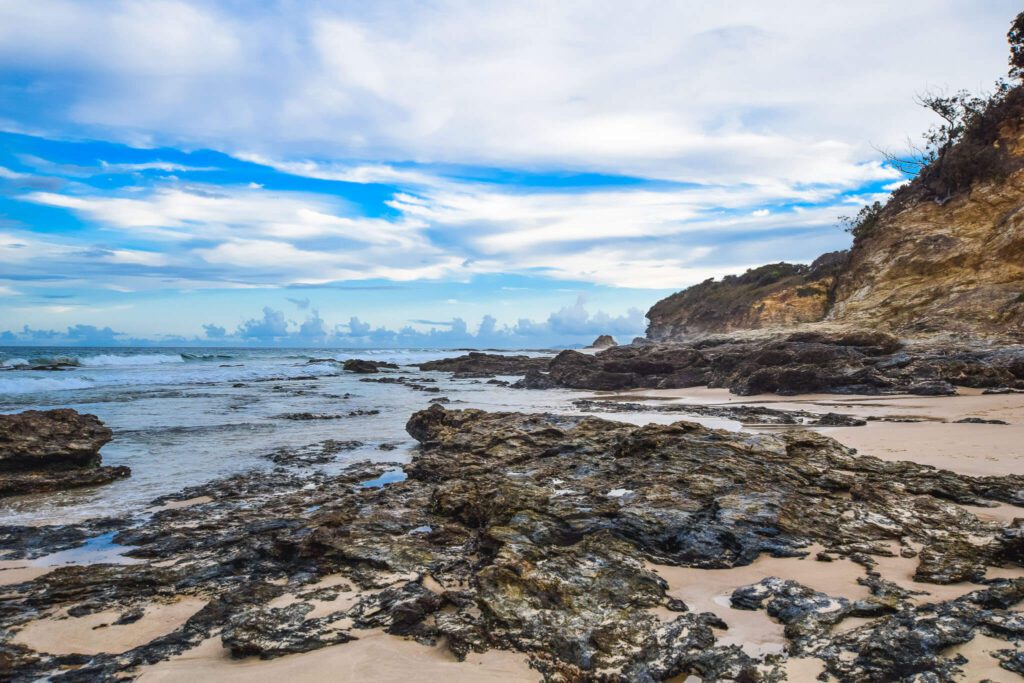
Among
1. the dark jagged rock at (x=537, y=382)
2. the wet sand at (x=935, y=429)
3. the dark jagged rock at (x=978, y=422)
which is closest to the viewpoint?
the wet sand at (x=935, y=429)

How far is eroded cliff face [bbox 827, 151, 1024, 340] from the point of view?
938 inches

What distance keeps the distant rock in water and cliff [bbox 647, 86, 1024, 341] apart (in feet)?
90.9

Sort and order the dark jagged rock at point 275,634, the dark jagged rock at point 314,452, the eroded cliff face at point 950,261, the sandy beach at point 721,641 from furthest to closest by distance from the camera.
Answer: the eroded cliff face at point 950,261 < the dark jagged rock at point 314,452 < the dark jagged rock at point 275,634 < the sandy beach at point 721,641

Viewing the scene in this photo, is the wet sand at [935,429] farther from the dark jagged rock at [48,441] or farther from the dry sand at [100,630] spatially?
the dark jagged rock at [48,441]

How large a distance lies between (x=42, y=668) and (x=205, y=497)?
479 centimetres

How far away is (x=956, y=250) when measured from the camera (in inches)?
1097

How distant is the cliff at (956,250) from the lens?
2427 cm

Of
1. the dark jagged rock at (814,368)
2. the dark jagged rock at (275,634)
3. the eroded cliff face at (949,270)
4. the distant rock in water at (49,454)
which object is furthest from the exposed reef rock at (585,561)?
the eroded cliff face at (949,270)

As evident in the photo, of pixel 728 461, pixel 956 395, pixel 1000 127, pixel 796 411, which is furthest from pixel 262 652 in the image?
pixel 1000 127

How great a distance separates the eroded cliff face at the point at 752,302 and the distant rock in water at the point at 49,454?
1371 inches

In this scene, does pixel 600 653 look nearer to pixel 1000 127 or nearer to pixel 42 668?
pixel 42 668

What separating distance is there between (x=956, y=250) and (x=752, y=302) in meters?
34.3

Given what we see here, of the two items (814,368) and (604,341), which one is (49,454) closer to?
(814,368)

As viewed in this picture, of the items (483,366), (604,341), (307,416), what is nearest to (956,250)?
(307,416)
